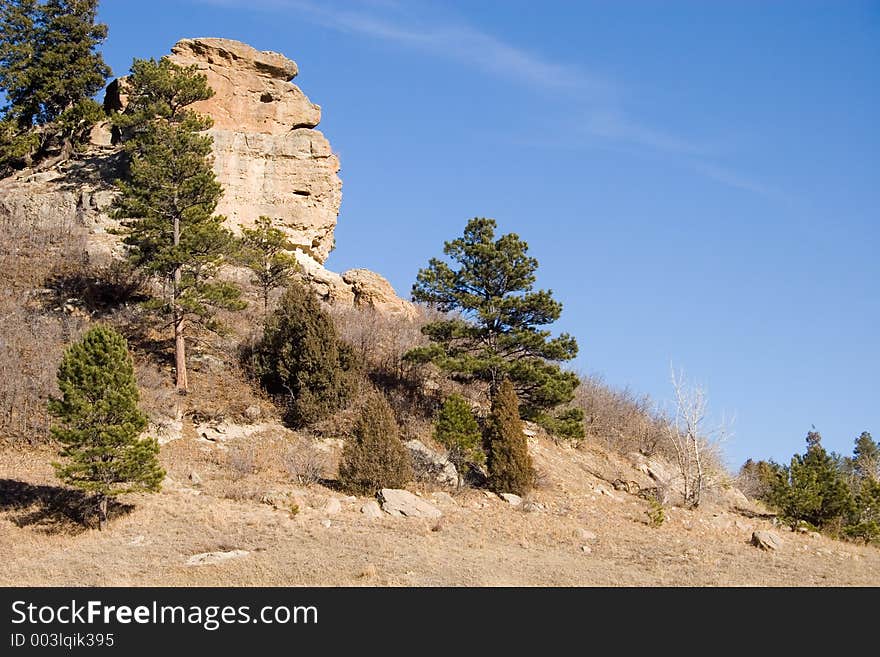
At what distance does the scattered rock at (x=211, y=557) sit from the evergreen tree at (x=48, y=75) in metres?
31.2

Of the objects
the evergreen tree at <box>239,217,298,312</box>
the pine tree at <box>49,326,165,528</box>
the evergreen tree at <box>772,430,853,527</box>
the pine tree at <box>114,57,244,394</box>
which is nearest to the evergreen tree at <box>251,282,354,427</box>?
the pine tree at <box>114,57,244,394</box>

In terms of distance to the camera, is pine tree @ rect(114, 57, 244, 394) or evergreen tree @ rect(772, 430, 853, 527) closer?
evergreen tree @ rect(772, 430, 853, 527)

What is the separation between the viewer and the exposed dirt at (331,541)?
15.7m

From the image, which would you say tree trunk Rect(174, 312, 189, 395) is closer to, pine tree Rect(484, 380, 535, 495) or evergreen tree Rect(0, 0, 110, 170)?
pine tree Rect(484, 380, 535, 495)

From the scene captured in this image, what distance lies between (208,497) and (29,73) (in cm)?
3046

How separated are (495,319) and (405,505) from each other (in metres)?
9.61

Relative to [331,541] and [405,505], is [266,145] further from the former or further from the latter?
[331,541]

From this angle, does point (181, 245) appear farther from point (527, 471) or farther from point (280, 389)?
point (527, 471)

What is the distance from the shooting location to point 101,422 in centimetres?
1794

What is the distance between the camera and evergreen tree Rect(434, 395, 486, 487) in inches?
977

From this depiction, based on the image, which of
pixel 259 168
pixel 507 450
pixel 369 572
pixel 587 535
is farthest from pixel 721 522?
pixel 259 168

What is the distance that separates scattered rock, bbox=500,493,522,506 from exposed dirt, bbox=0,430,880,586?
0.91 feet

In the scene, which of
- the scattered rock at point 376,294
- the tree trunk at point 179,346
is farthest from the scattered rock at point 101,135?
the tree trunk at point 179,346
